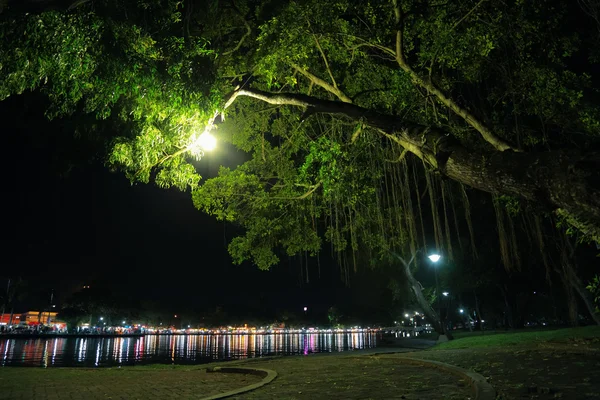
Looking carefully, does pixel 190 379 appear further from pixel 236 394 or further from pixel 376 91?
pixel 376 91

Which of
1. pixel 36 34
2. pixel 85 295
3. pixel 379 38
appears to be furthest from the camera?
pixel 85 295

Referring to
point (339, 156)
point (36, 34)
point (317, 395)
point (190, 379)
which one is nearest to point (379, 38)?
point (339, 156)

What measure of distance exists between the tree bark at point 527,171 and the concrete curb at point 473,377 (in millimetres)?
2560

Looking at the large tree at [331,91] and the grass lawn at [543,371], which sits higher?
the large tree at [331,91]

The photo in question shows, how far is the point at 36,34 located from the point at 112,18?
1.12 meters

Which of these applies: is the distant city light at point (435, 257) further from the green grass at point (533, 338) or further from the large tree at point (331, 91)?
the large tree at point (331, 91)

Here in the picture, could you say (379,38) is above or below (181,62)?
above

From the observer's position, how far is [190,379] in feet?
33.2

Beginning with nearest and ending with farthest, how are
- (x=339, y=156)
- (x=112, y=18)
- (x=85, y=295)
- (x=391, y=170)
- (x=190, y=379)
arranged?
(x=112, y=18) → (x=339, y=156) → (x=190, y=379) → (x=391, y=170) → (x=85, y=295)

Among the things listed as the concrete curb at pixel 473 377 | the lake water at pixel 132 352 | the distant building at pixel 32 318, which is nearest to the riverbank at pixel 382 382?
the concrete curb at pixel 473 377

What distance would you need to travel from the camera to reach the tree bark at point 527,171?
407 cm

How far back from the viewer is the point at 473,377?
720 cm

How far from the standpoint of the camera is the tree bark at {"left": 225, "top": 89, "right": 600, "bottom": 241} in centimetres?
407

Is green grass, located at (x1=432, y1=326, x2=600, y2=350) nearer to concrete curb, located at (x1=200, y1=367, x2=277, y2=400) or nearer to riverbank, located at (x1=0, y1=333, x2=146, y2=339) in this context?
concrete curb, located at (x1=200, y1=367, x2=277, y2=400)
